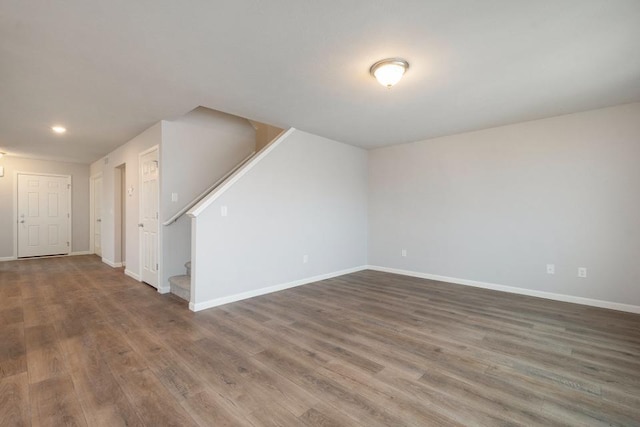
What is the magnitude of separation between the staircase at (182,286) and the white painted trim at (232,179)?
966 millimetres

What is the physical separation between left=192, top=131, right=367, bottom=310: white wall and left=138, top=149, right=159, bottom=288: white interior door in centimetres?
121

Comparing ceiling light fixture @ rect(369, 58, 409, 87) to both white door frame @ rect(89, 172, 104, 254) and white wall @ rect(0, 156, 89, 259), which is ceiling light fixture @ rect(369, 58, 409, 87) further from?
white wall @ rect(0, 156, 89, 259)

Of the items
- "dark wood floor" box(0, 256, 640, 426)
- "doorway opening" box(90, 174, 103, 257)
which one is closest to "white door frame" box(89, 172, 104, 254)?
"doorway opening" box(90, 174, 103, 257)

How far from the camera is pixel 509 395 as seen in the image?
1.77 meters

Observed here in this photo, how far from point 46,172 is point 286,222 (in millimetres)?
6648

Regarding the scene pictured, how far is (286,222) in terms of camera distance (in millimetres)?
4270

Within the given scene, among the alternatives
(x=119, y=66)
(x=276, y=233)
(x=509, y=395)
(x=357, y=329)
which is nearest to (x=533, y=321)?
(x=509, y=395)

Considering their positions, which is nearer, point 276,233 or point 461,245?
point 276,233

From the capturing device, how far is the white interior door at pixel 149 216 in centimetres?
409

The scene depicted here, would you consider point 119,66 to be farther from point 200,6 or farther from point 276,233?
point 276,233

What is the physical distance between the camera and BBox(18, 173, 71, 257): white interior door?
21.5 ft

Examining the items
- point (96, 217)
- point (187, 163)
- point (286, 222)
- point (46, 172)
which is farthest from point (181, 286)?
point (46, 172)

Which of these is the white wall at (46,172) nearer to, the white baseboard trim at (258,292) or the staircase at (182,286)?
the staircase at (182,286)

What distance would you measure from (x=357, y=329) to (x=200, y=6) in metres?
2.80
